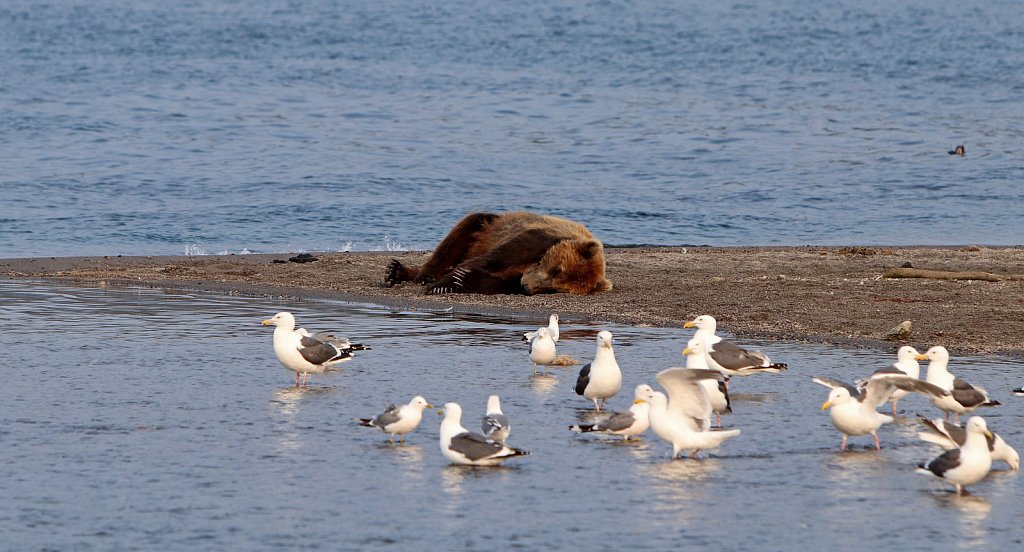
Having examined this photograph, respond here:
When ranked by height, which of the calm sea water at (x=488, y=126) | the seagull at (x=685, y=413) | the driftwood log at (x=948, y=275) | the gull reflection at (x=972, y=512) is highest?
the calm sea water at (x=488, y=126)

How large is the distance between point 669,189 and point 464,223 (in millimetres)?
14337

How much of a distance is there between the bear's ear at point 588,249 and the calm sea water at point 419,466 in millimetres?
4192

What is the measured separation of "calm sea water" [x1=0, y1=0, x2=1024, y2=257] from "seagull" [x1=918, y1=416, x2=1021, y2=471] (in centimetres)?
1584

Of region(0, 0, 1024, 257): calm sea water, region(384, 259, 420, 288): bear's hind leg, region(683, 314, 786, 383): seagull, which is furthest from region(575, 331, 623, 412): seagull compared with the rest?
region(0, 0, 1024, 257): calm sea water

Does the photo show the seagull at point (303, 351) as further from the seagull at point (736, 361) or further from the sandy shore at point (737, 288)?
the sandy shore at point (737, 288)

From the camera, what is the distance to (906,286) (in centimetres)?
1559

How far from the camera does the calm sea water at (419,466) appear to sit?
6.85 meters

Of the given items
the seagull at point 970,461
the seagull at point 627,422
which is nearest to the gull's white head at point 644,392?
the seagull at point 627,422

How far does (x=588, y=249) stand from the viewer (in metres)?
16.4

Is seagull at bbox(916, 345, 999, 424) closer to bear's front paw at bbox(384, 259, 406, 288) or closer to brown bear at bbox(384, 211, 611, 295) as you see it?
brown bear at bbox(384, 211, 611, 295)

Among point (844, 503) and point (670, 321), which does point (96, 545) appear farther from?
point (670, 321)

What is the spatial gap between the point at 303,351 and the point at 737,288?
22.4ft

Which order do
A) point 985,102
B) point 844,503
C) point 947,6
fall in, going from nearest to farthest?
point 844,503, point 985,102, point 947,6

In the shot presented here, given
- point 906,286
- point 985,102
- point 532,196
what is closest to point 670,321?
point 906,286
